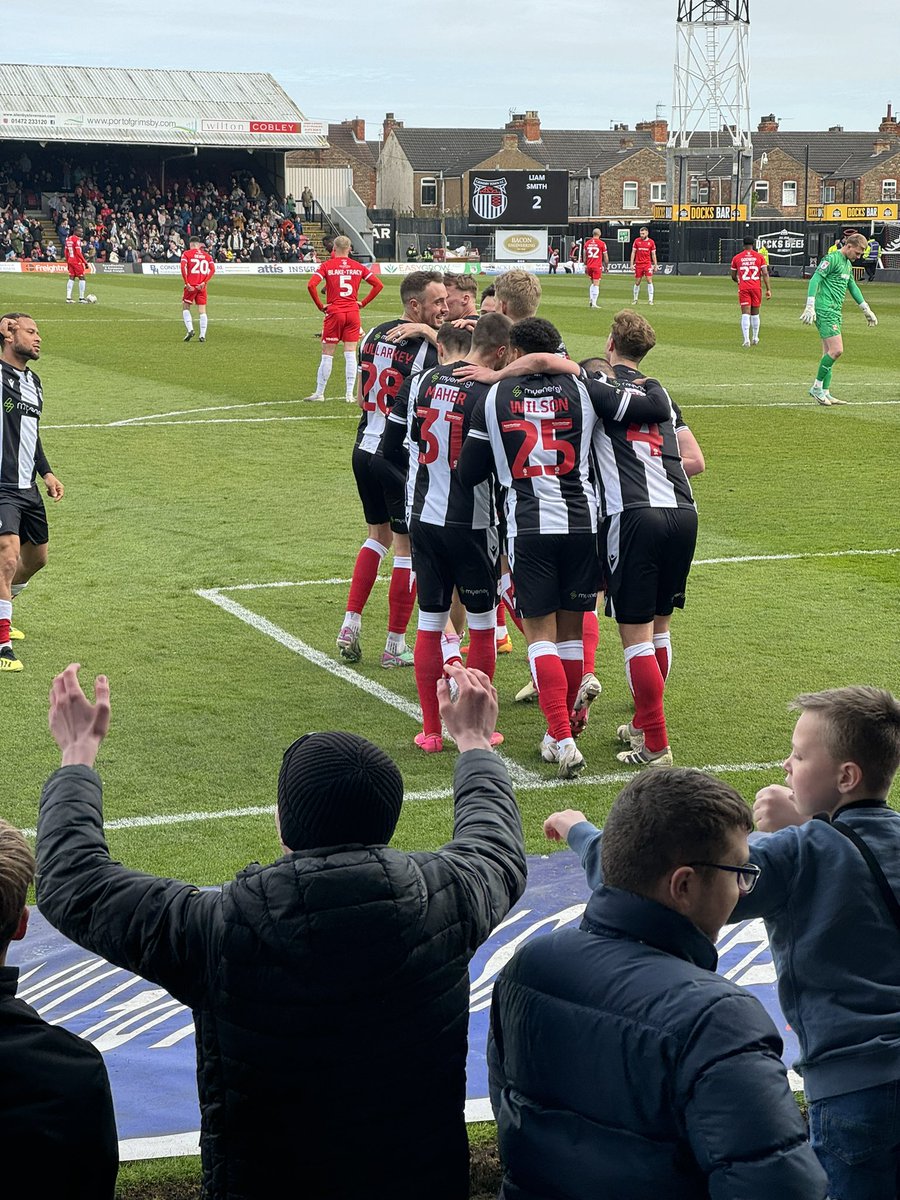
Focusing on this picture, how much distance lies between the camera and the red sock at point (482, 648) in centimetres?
723

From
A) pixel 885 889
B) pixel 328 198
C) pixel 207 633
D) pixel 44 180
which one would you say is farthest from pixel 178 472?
pixel 328 198

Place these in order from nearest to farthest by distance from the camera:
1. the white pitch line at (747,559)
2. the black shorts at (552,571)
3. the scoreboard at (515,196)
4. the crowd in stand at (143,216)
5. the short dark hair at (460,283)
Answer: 1. the black shorts at (552,571)
2. the short dark hair at (460,283)
3. the white pitch line at (747,559)
4. the scoreboard at (515,196)
5. the crowd in stand at (143,216)

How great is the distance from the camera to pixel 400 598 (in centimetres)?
862

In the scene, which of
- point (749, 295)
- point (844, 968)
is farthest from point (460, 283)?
point (749, 295)

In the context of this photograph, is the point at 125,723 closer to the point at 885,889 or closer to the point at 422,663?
the point at 422,663

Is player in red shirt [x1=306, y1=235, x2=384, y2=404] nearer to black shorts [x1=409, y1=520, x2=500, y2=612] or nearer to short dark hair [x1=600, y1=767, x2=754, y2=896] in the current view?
black shorts [x1=409, y1=520, x2=500, y2=612]

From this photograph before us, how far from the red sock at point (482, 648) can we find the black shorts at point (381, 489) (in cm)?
138

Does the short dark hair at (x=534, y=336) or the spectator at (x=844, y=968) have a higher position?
the short dark hair at (x=534, y=336)

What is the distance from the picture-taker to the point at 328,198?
7481cm

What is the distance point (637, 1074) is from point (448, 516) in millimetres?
4880

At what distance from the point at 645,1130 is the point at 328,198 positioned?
75.9 metres

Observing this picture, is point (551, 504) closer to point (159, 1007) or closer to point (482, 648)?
point (482, 648)

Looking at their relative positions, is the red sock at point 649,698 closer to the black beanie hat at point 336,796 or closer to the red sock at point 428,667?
the red sock at point 428,667

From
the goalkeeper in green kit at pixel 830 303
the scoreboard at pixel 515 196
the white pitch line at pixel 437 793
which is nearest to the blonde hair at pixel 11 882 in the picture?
the white pitch line at pixel 437 793
